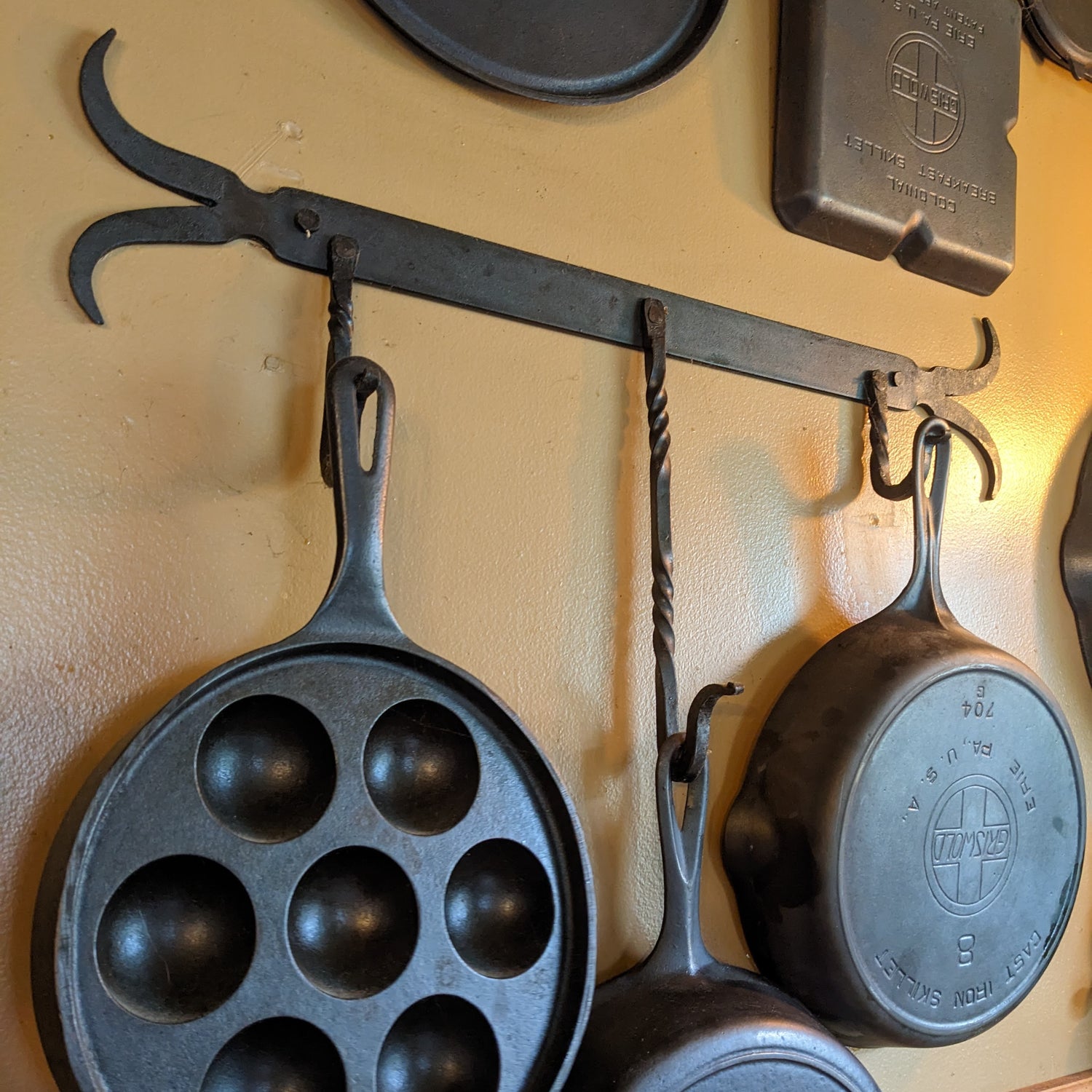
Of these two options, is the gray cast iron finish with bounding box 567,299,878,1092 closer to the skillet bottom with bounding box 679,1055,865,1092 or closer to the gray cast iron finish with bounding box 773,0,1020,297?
the skillet bottom with bounding box 679,1055,865,1092

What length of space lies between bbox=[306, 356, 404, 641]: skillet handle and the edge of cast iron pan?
2cm

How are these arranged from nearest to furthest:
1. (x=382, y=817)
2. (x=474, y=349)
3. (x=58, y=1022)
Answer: (x=58, y=1022), (x=382, y=817), (x=474, y=349)

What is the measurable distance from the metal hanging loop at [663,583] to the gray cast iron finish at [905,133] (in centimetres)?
25

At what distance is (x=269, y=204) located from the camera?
2.28 ft

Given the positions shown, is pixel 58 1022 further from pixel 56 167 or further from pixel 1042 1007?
pixel 1042 1007

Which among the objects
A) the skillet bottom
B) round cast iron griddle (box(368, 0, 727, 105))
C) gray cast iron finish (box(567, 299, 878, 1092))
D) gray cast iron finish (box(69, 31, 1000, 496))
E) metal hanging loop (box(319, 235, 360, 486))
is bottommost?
the skillet bottom

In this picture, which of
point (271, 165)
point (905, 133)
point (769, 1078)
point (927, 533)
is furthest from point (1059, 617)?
point (271, 165)

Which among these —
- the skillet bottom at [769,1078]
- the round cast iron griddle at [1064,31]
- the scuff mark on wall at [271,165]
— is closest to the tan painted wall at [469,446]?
the scuff mark on wall at [271,165]

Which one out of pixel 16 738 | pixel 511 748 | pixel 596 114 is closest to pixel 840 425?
pixel 596 114

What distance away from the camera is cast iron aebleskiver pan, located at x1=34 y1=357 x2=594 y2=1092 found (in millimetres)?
536

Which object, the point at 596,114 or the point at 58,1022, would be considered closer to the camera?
the point at 58,1022

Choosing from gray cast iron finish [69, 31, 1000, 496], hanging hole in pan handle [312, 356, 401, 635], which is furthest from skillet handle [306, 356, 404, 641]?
gray cast iron finish [69, 31, 1000, 496]

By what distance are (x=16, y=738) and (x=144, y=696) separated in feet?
0.25

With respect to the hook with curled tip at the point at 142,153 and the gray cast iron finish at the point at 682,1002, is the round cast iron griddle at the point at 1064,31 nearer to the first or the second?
the gray cast iron finish at the point at 682,1002
